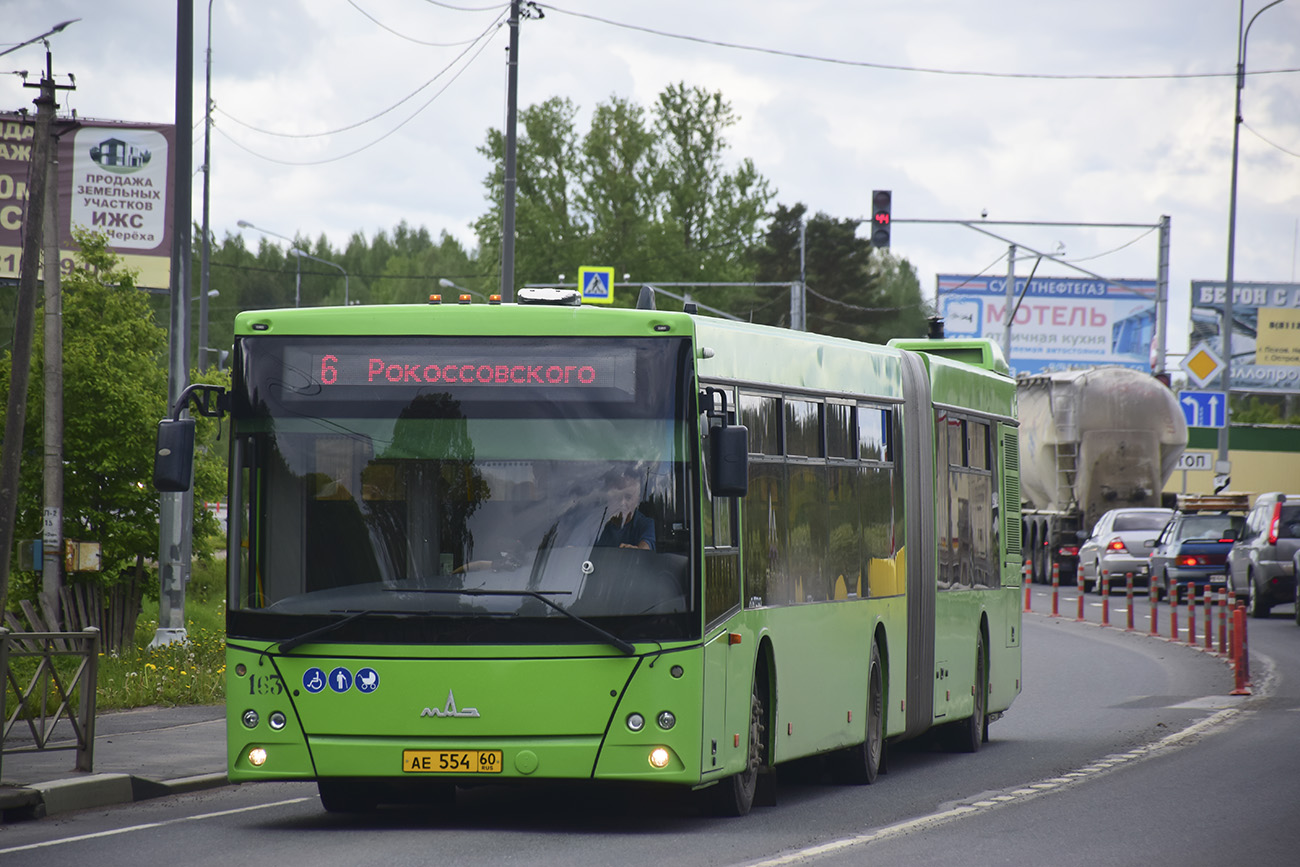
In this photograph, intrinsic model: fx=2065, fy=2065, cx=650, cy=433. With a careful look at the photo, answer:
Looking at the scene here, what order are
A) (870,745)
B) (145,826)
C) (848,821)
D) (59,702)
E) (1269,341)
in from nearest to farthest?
(145,826)
(848,821)
(59,702)
(870,745)
(1269,341)

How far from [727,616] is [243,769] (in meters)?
2.62

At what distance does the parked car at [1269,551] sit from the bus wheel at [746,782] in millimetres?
23154

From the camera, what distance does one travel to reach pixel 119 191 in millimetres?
29234

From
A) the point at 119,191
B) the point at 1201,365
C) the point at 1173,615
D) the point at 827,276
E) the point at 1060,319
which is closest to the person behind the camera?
the point at 119,191

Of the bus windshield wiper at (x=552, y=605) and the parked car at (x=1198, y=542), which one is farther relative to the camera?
the parked car at (x=1198, y=542)

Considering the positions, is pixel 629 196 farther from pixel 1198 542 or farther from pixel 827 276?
pixel 1198 542

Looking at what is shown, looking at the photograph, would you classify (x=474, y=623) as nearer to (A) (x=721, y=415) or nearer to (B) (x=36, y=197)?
(A) (x=721, y=415)

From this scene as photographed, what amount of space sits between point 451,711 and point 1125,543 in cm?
3395

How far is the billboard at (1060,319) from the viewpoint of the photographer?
79.2m

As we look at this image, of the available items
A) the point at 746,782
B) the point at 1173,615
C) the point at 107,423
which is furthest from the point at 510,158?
the point at 746,782

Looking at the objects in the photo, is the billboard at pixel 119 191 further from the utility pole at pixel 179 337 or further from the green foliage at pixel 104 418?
the utility pole at pixel 179 337

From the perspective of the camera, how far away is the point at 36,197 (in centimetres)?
1698

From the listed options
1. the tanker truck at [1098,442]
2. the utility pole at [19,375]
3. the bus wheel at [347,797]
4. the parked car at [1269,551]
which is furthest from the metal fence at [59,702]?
the tanker truck at [1098,442]

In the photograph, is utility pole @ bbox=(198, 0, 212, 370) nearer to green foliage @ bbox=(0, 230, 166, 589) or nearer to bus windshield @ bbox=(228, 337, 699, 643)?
green foliage @ bbox=(0, 230, 166, 589)
